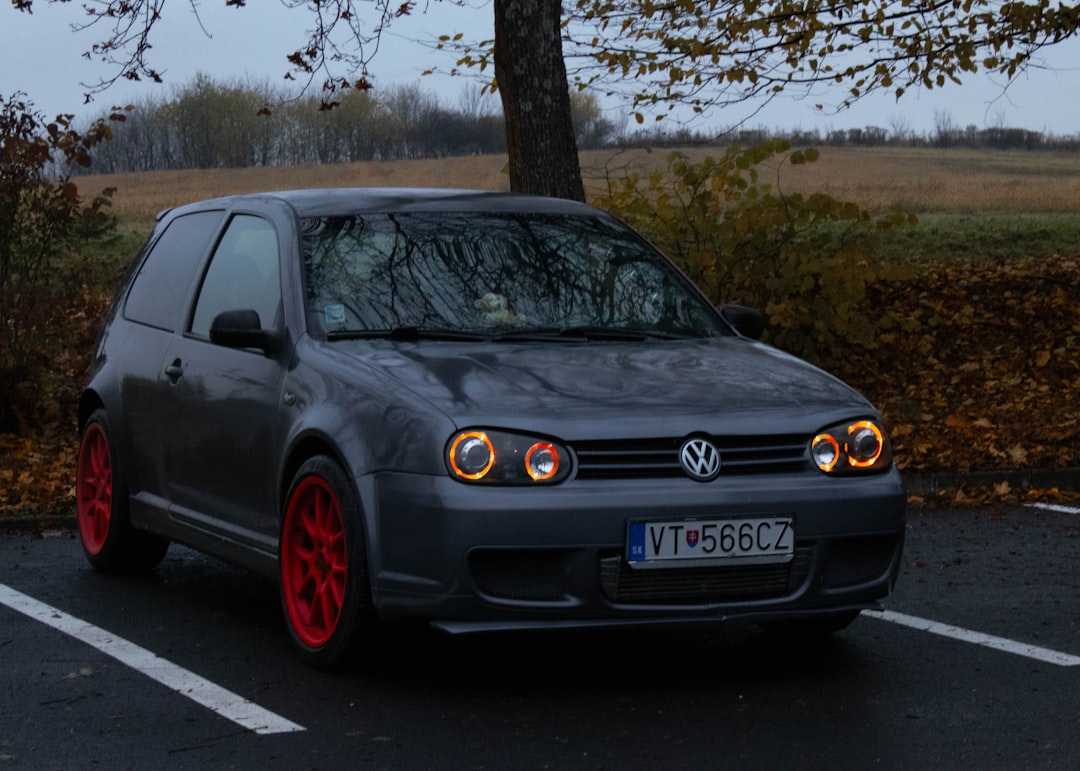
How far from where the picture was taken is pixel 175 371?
7.39 meters

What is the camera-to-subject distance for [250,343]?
21.5ft

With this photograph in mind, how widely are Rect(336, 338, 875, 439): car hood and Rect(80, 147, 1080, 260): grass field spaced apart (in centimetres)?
1710

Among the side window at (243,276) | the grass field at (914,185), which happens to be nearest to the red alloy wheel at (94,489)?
the side window at (243,276)

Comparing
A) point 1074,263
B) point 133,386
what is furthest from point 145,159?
point 133,386

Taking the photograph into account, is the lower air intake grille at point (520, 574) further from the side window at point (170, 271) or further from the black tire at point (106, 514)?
the black tire at point (106, 514)

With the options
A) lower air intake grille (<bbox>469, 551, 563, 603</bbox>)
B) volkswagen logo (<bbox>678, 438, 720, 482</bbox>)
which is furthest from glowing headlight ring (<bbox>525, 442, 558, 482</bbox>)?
volkswagen logo (<bbox>678, 438, 720, 482</bbox>)

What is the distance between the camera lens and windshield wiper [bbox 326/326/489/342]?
21.0ft

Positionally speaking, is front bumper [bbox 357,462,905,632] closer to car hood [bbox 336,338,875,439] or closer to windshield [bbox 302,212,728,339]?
car hood [bbox 336,338,875,439]

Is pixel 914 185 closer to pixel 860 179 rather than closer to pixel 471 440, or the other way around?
pixel 860 179

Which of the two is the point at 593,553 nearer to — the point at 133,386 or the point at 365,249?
the point at 365,249

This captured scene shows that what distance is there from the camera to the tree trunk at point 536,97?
1302 centimetres

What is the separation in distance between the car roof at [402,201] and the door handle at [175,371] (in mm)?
720

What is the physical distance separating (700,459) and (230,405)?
80.0 inches

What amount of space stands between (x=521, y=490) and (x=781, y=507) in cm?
84
